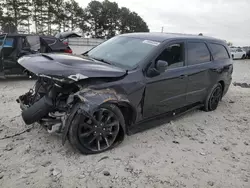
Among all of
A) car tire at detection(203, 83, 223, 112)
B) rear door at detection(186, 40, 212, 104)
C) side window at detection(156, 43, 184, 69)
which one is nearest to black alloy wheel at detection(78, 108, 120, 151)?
side window at detection(156, 43, 184, 69)

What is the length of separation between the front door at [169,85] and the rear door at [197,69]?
190 mm

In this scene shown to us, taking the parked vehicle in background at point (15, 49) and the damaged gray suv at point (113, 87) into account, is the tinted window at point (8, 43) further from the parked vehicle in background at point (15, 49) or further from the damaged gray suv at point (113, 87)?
the damaged gray suv at point (113, 87)

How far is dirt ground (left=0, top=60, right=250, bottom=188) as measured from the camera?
2.72m

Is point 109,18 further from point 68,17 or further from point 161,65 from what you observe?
point 161,65

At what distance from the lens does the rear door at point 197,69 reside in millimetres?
4324

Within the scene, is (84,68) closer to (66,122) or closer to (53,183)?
(66,122)

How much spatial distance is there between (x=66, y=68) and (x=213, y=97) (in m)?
3.79

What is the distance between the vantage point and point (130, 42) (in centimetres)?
407

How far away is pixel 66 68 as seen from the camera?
9.32 feet

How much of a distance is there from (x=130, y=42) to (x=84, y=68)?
1409mm

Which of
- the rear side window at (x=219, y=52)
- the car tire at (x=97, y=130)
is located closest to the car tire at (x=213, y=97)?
the rear side window at (x=219, y=52)

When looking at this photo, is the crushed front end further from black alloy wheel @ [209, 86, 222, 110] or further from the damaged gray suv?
black alloy wheel @ [209, 86, 222, 110]

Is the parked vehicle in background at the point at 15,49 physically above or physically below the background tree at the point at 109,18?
below

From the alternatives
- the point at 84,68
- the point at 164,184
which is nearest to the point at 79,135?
the point at 84,68
